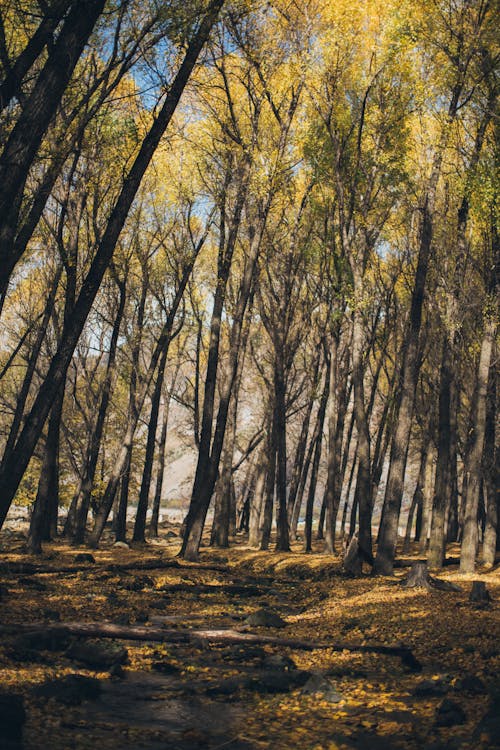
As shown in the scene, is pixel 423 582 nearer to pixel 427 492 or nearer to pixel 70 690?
pixel 70 690

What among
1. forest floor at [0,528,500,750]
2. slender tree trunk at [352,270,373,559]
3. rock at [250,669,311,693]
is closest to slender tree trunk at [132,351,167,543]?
slender tree trunk at [352,270,373,559]

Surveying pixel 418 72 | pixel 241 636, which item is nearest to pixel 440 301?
pixel 418 72

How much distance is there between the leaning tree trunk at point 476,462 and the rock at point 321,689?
11.1 metres

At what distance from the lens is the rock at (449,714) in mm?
5484

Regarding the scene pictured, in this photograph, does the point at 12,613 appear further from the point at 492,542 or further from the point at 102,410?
the point at 492,542

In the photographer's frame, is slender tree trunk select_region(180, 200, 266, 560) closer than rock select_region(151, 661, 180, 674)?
No

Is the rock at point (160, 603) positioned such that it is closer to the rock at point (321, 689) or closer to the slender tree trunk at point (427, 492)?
the rock at point (321, 689)

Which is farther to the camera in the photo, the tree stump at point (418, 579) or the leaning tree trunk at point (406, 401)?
the leaning tree trunk at point (406, 401)

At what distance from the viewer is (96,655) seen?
7168 millimetres

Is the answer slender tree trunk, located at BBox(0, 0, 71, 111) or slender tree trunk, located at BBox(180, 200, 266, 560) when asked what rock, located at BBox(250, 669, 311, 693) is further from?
slender tree trunk, located at BBox(180, 200, 266, 560)

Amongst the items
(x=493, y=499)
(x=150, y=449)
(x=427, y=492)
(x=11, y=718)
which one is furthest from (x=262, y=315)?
(x=11, y=718)

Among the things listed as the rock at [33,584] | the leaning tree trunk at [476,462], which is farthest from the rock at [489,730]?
the leaning tree trunk at [476,462]

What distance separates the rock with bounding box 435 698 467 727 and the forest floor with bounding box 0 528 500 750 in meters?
0.01

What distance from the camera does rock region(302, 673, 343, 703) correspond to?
250 inches
